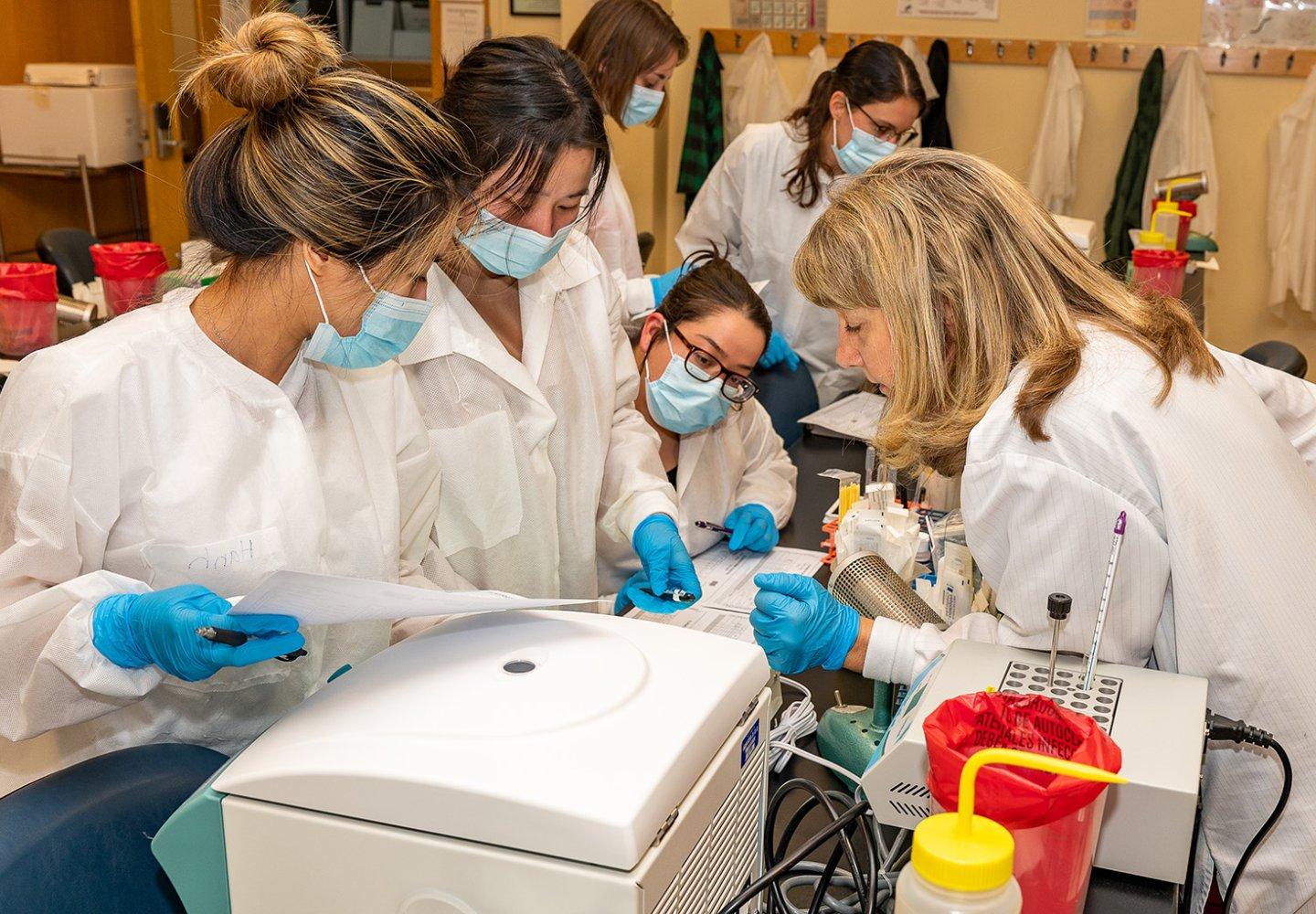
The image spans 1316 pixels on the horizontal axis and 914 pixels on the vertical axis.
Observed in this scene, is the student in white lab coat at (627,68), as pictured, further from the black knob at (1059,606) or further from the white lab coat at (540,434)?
the black knob at (1059,606)

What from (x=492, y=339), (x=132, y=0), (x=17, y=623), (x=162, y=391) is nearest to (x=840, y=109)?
(x=492, y=339)

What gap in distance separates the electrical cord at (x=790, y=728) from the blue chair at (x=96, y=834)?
59cm

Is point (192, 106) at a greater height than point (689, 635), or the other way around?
point (192, 106)

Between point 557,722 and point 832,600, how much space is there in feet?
1.97

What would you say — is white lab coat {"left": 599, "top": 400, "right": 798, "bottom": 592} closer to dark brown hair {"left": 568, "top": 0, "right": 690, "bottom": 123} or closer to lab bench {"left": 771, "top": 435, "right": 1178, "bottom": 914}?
lab bench {"left": 771, "top": 435, "right": 1178, "bottom": 914}

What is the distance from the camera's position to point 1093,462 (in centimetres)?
107

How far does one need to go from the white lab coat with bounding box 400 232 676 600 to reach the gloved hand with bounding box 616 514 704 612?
6cm

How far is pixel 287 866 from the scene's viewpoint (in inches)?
31.6

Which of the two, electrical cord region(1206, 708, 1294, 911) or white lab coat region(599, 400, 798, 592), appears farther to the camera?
white lab coat region(599, 400, 798, 592)

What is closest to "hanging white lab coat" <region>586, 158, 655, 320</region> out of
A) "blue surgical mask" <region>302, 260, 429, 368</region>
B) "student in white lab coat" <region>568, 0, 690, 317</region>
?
"student in white lab coat" <region>568, 0, 690, 317</region>

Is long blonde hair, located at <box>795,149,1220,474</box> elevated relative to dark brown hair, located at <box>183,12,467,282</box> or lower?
lower

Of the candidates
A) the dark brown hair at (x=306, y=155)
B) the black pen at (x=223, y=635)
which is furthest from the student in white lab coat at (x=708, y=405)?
the black pen at (x=223, y=635)

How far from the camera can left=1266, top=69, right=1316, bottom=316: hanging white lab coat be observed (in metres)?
4.03

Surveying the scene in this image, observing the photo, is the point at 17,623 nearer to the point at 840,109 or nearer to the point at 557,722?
the point at 557,722
